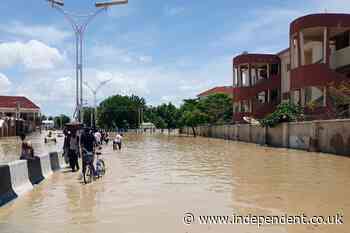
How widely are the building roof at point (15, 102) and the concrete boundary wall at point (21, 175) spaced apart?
87.2m

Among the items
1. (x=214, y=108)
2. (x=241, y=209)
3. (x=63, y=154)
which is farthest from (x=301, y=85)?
(x=214, y=108)

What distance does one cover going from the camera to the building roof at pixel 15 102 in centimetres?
10144

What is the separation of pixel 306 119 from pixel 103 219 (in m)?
28.4

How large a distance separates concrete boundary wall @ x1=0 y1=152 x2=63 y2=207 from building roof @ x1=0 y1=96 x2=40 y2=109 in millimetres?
87199

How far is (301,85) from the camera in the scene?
38.4 m

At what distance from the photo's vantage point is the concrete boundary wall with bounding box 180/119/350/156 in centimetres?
2648

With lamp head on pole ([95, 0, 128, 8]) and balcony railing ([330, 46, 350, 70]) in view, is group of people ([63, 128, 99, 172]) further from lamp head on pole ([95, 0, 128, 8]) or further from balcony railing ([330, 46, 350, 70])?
balcony railing ([330, 46, 350, 70])

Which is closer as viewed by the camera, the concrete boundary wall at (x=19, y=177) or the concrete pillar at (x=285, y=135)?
the concrete boundary wall at (x=19, y=177)

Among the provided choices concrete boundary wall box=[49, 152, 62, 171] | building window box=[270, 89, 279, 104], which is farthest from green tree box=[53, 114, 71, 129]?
concrete boundary wall box=[49, 152, 62, 171]

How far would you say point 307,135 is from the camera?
31.8m

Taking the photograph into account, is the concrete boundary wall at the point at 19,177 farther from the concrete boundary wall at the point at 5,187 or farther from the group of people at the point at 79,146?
the group of people at the point at 79,146

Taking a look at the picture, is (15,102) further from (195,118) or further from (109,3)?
(109,3)

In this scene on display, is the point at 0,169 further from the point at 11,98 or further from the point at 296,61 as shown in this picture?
the point at 11,98

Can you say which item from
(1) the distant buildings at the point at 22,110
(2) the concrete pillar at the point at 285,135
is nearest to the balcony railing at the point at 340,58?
(2) the concrete pillar at the point at 285,135
